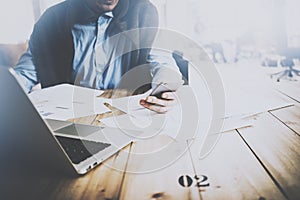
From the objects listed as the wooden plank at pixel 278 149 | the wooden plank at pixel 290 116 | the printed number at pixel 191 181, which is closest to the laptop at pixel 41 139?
the printed number at pixel 191 181

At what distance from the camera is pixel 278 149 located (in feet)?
2.24

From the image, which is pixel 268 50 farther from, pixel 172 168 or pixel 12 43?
pixel 172 168

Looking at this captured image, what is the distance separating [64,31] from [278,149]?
1137mm

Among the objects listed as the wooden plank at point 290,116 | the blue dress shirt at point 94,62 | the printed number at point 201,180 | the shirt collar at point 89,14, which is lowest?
the wooden plank at point 290,116

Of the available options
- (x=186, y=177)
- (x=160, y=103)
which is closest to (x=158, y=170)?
(x=186, y=177)

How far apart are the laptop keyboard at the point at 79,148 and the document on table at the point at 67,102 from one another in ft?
0.60

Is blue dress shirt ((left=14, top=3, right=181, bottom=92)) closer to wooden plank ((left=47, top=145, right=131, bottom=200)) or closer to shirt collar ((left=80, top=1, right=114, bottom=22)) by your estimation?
shirt collar ((left=80, top=1, right=114, bottom=22))

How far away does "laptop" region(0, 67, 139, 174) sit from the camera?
425 millimetres

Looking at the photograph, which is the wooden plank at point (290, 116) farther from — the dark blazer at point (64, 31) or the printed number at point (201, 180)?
the dark blazer at point (64, 31)

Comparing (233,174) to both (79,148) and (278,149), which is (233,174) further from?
(79,148)

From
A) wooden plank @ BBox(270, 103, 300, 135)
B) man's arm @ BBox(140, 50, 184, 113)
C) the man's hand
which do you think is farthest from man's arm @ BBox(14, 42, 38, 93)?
wooden plank @ BBox(270, 103, 300, 135)

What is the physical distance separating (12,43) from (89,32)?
0.37 metres

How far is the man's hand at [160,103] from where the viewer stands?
0.97 m

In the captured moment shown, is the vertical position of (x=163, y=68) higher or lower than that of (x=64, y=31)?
lower
